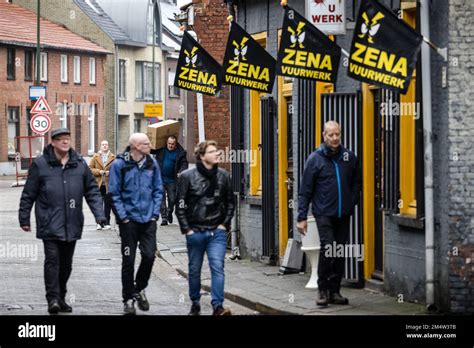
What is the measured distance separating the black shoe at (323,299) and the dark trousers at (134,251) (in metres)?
1.88

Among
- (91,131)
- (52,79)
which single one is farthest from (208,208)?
(91,131)

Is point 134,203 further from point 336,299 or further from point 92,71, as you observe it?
point 92,71

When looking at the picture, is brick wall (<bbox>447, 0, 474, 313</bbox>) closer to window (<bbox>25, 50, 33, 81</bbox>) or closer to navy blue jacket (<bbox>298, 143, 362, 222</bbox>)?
navy blue jacket (<bbox>298, 143, 362, 222</bbox>)

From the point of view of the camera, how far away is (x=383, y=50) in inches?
520

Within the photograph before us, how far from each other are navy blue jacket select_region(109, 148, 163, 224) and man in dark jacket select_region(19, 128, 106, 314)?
0.27 meters

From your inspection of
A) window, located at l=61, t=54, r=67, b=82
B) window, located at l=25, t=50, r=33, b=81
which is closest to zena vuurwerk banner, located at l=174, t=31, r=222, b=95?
window, located at l=25, t=50, r=33, b=81

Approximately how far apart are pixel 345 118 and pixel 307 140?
5.62 feet

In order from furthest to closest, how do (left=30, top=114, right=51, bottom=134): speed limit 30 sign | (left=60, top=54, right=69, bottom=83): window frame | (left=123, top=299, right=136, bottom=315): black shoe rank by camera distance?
(left=60, top=54, right=69, bottom=83): window frame → (left=30, top=114, right=51, bottom=134): speed limit 30 sign → (left=123, top=299, right=136, bottom=315): black shoe

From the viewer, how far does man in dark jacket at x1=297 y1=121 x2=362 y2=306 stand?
14.2 m

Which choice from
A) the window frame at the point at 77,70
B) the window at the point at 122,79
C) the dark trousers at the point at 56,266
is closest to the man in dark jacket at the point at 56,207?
the dark trousers at the point at 56,266

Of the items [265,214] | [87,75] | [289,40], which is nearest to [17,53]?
[87,75]

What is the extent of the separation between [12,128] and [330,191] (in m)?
51.3

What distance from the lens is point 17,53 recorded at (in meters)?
64.6
